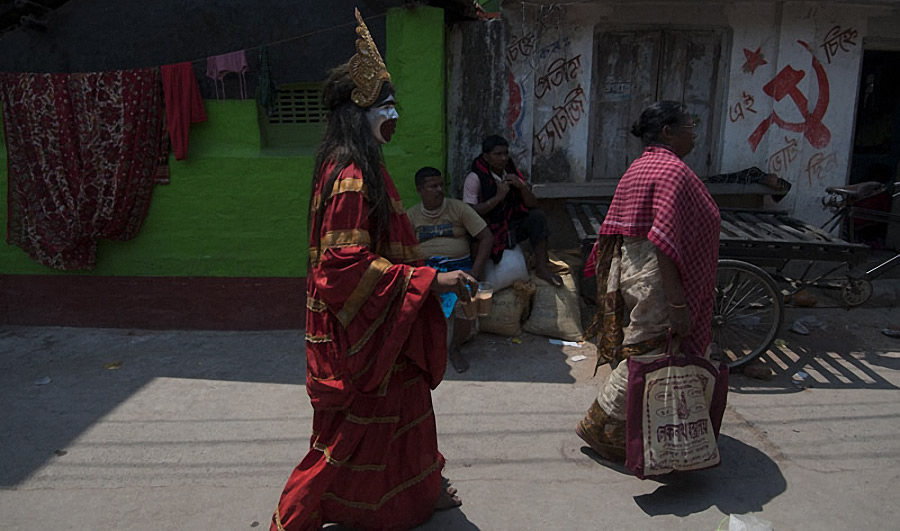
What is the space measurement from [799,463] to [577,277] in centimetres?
259

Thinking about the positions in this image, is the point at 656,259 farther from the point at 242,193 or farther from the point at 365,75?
the point at 242,193

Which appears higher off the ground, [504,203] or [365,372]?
[504,203]

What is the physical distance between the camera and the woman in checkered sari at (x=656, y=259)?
2838 mm

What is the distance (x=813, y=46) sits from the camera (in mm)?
5879

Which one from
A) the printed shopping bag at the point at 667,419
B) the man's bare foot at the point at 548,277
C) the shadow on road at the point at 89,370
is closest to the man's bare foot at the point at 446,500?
the printed shopping bag at the point at 667,419

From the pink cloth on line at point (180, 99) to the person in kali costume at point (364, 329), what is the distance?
322cm

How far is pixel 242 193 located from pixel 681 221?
386cm

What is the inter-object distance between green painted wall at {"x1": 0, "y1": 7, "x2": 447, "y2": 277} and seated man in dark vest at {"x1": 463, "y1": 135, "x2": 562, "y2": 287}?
1.47 feet

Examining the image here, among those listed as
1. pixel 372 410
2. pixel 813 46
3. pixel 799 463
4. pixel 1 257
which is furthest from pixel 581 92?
pixel 1 257

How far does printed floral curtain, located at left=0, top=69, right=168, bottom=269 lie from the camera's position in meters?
5.18

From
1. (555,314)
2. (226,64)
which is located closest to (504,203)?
(555,314)

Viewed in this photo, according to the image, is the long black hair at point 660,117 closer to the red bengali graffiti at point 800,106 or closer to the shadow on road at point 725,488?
the shadow on road at point 725,488

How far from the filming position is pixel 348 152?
240 cm

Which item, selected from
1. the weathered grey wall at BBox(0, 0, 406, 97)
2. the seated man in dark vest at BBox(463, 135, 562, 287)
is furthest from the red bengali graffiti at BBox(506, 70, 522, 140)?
the weathered grey wall at BBox(0, 0, 406, 97)
